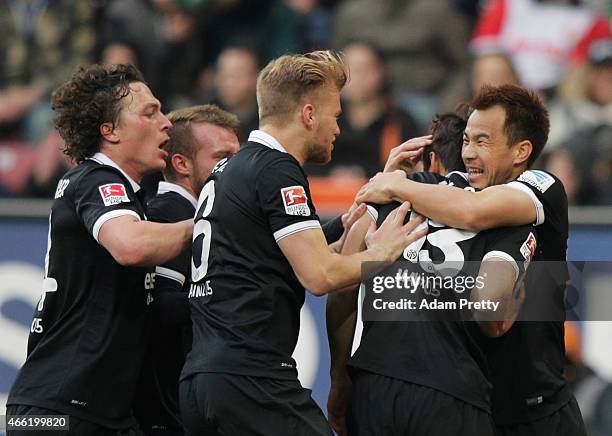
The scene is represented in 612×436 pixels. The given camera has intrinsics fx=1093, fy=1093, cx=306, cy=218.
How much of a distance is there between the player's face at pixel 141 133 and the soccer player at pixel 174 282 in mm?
260

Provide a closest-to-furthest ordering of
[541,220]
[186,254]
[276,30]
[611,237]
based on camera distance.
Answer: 1. [541,220]
2. [186,254]
3. [611,237]
4. [276,30]

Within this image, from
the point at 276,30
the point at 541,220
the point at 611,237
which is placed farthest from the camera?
the point at 276,30

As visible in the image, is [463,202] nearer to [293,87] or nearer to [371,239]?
[371,239]

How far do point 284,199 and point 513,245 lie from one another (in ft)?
2.98

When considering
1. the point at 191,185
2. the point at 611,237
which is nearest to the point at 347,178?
the point at 611,237

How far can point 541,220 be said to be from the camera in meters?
4.35

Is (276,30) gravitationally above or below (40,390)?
above

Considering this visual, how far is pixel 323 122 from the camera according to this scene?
4406 mm

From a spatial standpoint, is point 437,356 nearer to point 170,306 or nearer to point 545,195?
point 545,195

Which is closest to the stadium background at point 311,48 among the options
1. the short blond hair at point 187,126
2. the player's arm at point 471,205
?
the short blond hair at point 187,126

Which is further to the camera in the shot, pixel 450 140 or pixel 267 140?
pixel 450 140

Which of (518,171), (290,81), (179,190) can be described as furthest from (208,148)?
(518,171)

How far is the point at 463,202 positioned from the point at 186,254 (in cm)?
141

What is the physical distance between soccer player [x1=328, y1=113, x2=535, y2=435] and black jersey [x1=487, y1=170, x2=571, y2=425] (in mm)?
191
